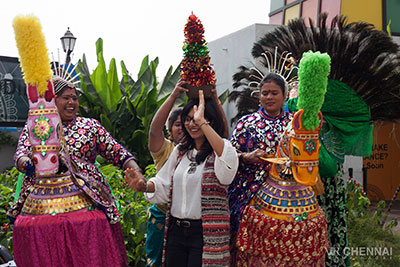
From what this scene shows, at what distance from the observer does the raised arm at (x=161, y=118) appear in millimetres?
3088

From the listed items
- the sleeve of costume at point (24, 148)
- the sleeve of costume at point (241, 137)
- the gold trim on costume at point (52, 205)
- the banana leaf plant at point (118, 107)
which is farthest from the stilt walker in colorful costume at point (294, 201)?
the banana leaf plant at point (118, 107)

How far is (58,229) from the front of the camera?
3.05 meters

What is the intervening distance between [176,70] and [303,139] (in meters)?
8.06

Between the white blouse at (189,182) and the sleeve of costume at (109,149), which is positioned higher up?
the sleeve of costume at (109,149)

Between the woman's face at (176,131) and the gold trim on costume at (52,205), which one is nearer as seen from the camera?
the gold trim on costume at (52,205)

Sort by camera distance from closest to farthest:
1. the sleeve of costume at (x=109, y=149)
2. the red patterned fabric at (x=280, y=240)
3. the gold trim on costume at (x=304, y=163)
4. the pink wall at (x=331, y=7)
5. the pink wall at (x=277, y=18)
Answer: the gold trim on costume at (x=304, y=163)
the red patterned fabric at (x=280, y=240)
the sleeve of costume at (x=109, y=149)
the pink wall at (x=331, y=7)
the pink wall at (x=277, y=18)

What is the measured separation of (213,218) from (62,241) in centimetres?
113

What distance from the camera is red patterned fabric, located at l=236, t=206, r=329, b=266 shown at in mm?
2961

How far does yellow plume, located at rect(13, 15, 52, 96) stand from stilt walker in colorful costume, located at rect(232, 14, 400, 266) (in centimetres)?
179

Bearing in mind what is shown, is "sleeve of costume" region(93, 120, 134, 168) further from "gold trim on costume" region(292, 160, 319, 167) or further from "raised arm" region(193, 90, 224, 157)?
"gold trim on costume" region(292, 160, 319, 167)

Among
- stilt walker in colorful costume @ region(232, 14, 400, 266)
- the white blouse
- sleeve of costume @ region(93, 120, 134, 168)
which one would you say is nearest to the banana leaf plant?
stilt walker in colorful costume @ region(232, 14, 400, 266)

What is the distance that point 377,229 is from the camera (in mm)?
5891

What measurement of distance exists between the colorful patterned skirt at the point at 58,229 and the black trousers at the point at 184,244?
0.64 meters

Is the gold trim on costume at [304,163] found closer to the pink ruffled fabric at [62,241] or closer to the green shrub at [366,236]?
the pink ruffled fabric at [62,241]
